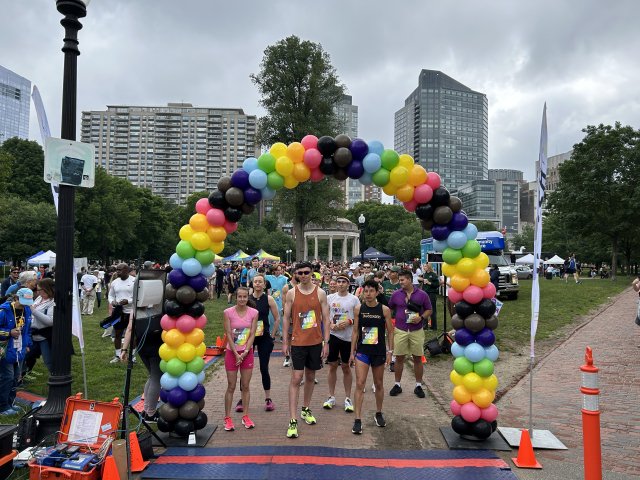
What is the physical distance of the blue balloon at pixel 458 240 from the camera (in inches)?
205

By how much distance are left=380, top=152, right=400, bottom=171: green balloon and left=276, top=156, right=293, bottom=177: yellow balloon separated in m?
1.28

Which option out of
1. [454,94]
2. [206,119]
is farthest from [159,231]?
[454,94]

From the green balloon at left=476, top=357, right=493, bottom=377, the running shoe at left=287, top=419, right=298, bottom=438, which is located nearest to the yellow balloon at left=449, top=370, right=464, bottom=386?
the green balloon at left=476, top=357, right=493, bottom=377

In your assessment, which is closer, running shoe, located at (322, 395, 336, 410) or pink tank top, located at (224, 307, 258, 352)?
pink tank top, located at (224, 307, 258, 352)

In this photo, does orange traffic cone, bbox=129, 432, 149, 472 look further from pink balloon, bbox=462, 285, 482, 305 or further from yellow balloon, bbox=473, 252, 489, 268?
yellow balloon, bbox=473, 252, 489, 268

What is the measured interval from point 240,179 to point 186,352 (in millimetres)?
2384

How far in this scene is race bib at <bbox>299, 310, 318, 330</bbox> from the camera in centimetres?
533

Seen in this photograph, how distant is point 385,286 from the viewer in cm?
930

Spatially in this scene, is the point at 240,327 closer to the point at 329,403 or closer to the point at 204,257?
the point at 204,257

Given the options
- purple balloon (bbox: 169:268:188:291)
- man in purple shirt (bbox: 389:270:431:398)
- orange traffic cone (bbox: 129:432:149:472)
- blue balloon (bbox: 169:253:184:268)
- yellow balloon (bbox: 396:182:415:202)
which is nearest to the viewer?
orange traffic cone (bbox: 129:432:149:472)

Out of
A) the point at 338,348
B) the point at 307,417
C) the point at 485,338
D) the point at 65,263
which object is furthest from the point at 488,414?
the point at 65,263

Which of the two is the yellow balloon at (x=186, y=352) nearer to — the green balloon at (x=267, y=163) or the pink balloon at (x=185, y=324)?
the pink balloon at (x=185, y=324)

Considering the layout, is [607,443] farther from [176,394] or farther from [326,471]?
[176,394]

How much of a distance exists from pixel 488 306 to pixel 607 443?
2.17 m
